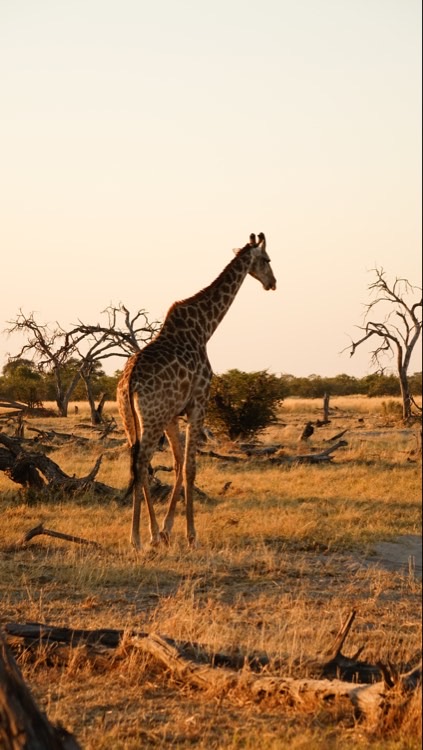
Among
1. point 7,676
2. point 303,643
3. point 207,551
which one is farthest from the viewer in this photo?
point 207,551

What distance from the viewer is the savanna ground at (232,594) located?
5.32m

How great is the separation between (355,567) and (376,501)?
11.9 feet

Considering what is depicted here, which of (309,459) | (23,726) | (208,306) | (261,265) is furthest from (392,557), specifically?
(309,459)

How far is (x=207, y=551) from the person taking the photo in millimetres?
10617

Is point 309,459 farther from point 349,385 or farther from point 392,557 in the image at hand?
point 349,385

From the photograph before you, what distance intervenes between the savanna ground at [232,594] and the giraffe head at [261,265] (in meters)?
3.01

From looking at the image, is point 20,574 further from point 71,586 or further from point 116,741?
point 116,741

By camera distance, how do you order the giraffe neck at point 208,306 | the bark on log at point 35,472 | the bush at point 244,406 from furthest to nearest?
the bush at point 244,406 → the bark on log at point 35,472 → the giraffe neck at point 208,306

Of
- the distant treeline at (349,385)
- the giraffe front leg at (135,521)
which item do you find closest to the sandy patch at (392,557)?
the giraffe front leg at (135,521)

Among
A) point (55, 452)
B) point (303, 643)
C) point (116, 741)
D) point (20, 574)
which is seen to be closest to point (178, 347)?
point (20, 574)

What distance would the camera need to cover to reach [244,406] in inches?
1009

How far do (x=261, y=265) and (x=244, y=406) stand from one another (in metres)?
12.9

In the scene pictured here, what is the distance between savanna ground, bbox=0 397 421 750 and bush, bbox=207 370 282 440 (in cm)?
785

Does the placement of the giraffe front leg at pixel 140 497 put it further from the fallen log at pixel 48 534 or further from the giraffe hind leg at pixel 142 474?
the fallen log at pixel 48 534
